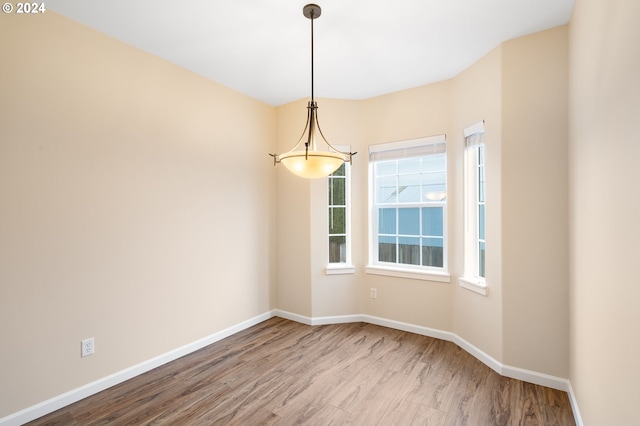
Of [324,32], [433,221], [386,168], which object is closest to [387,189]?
[386,168]

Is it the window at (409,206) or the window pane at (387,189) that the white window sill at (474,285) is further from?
the window pane at (387,189)

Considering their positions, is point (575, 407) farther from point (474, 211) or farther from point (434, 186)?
point (434, 186)

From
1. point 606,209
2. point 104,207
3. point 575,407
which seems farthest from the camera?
point 104,207

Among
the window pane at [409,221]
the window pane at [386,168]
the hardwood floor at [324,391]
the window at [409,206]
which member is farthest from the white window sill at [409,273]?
the window pane at [386,168]

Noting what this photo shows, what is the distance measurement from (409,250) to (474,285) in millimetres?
872

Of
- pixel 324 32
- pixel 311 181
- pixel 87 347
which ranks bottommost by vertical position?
pixel 87 347

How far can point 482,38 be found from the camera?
2537mm

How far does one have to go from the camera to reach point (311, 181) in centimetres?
378

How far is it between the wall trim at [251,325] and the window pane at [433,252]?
738mm

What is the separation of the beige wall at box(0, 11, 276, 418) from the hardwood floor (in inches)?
13.6

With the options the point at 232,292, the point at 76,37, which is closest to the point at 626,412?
the point at 232,292

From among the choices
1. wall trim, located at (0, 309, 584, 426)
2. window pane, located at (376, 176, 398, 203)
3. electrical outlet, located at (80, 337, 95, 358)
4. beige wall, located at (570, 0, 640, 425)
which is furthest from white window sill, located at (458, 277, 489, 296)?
electrical outlet, located at (80, 337, 95, 358)

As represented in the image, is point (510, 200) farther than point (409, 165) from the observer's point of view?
No

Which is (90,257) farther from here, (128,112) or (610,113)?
(610,113)
